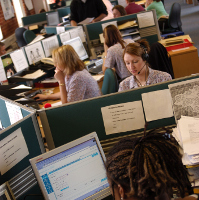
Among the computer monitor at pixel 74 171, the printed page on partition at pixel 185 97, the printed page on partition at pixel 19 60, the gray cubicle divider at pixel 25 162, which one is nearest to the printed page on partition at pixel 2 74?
the printed page on partition at pixel 19 60

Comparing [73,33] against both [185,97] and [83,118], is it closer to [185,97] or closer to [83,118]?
[83,118]

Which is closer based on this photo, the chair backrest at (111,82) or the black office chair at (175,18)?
the chair backrest at (111,82)

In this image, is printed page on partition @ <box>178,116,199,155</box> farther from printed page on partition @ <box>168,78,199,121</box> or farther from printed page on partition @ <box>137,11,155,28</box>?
printed page on partition @ <box>137,11,155,28</box>

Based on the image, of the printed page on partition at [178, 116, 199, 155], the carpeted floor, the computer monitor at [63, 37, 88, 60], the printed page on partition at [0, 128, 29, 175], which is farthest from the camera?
the carpeted floor

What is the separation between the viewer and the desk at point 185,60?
3.87 m

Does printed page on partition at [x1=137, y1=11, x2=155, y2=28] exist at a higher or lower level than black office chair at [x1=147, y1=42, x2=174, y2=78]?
higher

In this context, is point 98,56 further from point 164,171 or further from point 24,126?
point 164,171

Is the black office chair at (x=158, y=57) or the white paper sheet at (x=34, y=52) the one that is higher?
the white paper sheet at (x=34, y=52)

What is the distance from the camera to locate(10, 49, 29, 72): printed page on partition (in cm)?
362

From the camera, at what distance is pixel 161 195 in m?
0.88

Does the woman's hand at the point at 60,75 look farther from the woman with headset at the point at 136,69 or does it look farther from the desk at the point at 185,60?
the desk at the point at 185,60

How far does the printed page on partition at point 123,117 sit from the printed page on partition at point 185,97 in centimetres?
18

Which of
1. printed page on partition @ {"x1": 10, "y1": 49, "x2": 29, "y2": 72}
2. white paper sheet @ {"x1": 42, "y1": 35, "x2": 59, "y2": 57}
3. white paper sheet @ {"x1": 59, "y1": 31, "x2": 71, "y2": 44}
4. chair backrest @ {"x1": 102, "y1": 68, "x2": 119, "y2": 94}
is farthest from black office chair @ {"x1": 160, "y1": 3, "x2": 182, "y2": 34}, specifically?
chair backrest @ {"x1": 102, "y1": 68, "x2": 119, "y2": 94}

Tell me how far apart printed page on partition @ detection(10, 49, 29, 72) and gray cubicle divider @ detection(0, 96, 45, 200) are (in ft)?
6.75
